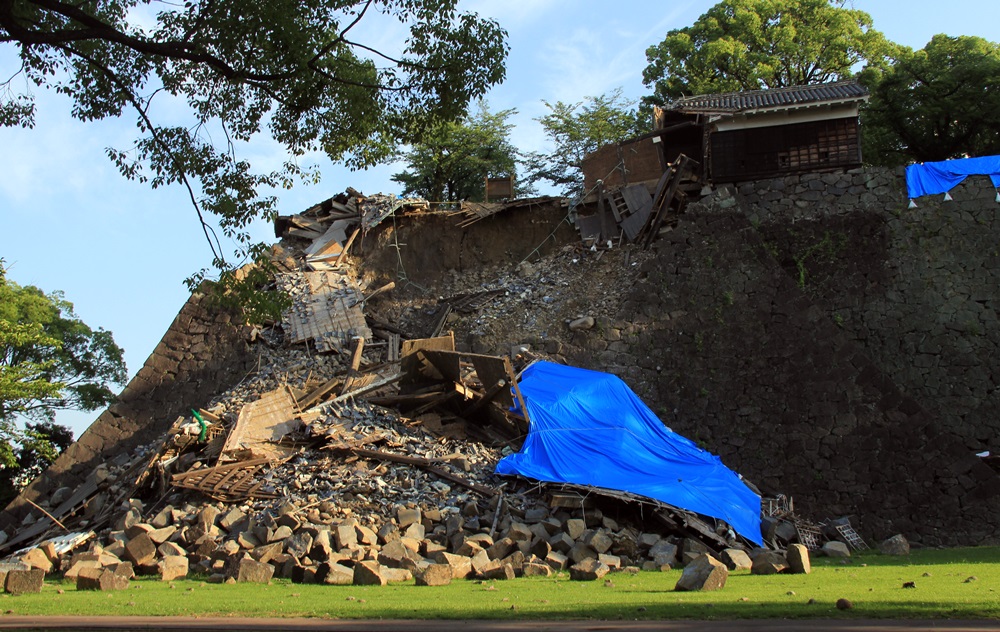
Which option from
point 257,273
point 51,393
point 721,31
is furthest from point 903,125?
point 51,393

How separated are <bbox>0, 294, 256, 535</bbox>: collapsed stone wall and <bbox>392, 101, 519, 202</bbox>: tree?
43.2 ft

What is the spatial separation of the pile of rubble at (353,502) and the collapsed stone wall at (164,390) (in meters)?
0.69

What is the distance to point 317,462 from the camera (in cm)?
1596

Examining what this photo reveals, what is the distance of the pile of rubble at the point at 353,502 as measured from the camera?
12422mm

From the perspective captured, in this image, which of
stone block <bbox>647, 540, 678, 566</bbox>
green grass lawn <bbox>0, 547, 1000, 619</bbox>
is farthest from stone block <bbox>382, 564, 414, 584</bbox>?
stone block <bbox>647, 540, 678, 566</bbox>

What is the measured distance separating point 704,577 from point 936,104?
24218 mm

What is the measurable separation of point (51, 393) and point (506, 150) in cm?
1837

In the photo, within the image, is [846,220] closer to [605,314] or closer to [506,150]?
[605,314]

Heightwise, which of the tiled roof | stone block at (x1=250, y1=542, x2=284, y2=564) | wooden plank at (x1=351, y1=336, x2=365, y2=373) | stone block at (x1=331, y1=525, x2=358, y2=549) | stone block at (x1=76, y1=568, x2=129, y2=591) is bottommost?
stone block at (x1=76, y1=568, x2=129, y2=591)

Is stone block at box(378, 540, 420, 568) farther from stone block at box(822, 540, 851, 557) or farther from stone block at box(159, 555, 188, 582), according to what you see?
stone block at box(822, 540, 851, 557)

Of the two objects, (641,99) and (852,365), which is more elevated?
(641,99)

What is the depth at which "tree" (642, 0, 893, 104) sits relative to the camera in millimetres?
31328

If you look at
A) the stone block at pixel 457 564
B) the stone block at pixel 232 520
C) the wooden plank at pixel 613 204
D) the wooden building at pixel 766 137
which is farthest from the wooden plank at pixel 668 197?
the stone block at pixel 457 564

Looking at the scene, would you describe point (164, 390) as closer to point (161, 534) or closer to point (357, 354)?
point (357, 354)
